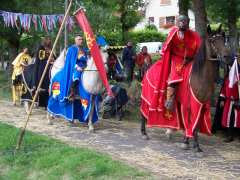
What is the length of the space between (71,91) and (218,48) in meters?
3.92

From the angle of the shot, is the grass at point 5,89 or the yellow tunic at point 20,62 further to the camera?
the grass at point 5,89

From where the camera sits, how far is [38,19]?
17672mm

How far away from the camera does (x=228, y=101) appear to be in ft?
35.9

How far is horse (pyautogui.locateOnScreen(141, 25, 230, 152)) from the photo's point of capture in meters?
9.22

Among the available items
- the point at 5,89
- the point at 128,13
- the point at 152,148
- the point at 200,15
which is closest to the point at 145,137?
the point at 152,148

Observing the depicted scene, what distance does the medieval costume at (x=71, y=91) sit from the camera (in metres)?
11.7

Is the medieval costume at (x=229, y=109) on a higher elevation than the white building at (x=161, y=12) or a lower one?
lower

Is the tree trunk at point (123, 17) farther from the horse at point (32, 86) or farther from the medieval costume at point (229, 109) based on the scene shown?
the medieval costume at point (229, 109)

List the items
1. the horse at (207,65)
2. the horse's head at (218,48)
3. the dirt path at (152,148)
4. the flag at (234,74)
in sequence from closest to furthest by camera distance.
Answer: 1. the dirt path at (152,148)
2. the horse's head at (218,48)
3. the horse at (207,65)
4. the flag at (234,74)

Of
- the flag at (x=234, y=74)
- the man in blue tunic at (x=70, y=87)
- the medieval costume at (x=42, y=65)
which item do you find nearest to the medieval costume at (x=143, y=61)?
the medieval costume at (x=42, y=65)

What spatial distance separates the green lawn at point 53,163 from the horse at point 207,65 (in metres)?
2.00

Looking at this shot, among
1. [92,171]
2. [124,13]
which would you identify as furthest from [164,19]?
[92,171]

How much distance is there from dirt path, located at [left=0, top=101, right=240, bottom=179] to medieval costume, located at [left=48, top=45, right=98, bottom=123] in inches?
13.0

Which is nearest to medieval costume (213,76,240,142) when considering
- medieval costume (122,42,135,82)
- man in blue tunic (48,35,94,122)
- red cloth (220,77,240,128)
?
red cloth (220,77,240,128)
